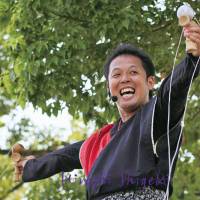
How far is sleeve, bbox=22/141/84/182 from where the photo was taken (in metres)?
3.19

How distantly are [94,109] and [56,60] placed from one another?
0.76 meters

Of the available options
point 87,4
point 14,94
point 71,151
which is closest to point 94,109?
point 14,94

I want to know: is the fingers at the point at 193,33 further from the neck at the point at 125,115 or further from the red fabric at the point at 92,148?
the red fabric at the point at 92,148

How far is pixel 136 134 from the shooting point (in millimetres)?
2736

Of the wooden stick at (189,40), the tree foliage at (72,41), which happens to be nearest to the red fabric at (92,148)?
the wooden stick at (189,40)

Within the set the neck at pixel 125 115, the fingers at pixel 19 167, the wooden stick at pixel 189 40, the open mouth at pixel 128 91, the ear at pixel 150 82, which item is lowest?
the fingers at pixel 19 167

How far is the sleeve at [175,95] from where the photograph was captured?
2473 mm

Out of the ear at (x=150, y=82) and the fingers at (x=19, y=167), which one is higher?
the ear at (x=150, y=82)

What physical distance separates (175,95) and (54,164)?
0.87 meters

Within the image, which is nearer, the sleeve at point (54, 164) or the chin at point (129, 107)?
the chin at point (129, 107)

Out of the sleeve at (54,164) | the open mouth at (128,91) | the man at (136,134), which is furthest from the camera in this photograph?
the sleeve at (54,164)

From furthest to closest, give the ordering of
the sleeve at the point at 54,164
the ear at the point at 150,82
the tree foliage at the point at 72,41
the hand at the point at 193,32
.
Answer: the tree foliage at the point at 72,41
the sleeve at the point at 54,164
the ear at the point at 150,82
the hand at the point at 193,32

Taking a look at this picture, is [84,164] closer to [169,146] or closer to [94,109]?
[169,146]

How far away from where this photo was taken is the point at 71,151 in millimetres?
3199
